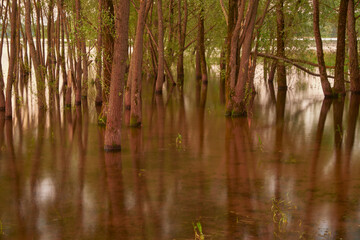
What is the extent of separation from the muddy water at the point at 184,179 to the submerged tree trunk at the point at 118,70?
0.70m

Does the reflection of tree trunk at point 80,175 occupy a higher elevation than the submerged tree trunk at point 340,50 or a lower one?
lower

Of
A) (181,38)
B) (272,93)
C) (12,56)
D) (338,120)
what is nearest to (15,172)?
(12,56)

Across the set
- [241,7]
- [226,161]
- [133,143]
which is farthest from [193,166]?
[241,7]

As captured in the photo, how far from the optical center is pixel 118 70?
11.0 metres

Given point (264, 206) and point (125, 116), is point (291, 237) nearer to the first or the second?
point (264, 206)

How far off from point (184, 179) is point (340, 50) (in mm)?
14430

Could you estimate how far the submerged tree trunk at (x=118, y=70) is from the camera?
35.2 feet

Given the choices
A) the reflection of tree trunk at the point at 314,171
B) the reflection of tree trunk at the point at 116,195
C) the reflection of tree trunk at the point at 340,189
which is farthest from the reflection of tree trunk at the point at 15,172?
the reflection of tree trunk at the point at 340,189

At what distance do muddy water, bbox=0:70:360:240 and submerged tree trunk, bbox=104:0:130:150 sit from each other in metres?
0.70

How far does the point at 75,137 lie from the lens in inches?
557

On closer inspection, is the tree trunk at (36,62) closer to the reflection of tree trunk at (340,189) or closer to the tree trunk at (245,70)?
the tree trunk at (245,70)

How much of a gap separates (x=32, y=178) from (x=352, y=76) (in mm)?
17219

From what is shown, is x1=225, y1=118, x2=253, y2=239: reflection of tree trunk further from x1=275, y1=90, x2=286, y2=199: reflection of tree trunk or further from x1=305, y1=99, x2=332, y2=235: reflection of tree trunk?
x1=305, y1=99, x2=332, y2=235: reflection of tree trunk

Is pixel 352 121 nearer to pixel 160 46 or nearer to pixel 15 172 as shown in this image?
pixel 160 46
